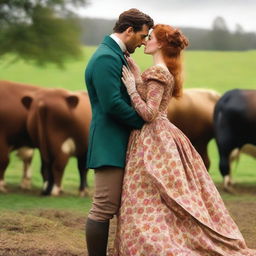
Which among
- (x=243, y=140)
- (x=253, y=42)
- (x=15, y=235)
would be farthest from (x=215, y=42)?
(x=15, y=235)

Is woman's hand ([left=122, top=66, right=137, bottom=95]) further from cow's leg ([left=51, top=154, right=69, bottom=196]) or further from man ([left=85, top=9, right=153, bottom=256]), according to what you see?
cow's leg ([left=51, top=154, right=69, bottom=196])

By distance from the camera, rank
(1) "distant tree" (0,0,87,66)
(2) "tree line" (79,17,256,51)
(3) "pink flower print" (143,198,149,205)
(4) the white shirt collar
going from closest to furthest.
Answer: (3) "pink flower print" (143,198,149,205) < (4) the white shirt collar < (1) "distant tree" (0,0,87,66) < (2) "tree line" (79,17,256,51)

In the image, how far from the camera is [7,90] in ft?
36.2

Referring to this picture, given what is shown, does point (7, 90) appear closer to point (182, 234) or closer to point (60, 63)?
point (60, 63)

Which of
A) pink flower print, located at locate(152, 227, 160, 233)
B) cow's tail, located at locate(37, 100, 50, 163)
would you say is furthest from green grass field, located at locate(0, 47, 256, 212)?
pink flower print, located at locate(152, 227, 160, 233)

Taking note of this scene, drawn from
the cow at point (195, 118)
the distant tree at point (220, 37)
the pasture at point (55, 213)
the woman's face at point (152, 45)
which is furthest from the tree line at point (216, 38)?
the woman's face at point (152, 45)

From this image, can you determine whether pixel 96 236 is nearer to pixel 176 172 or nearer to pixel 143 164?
pixel 143 164

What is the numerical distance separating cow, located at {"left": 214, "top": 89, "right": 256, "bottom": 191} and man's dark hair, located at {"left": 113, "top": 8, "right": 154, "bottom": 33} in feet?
21.2

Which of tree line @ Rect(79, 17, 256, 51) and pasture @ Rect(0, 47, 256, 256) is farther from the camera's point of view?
tree line @ Rect(79, 17, 256, 51)

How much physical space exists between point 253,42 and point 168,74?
154ft

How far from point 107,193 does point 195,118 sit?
7.49 meters

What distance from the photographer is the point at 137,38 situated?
4906mm

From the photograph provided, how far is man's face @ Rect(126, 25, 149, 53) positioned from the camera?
4887 mm

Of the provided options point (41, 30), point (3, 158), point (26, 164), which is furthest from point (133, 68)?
point (41, 30)
